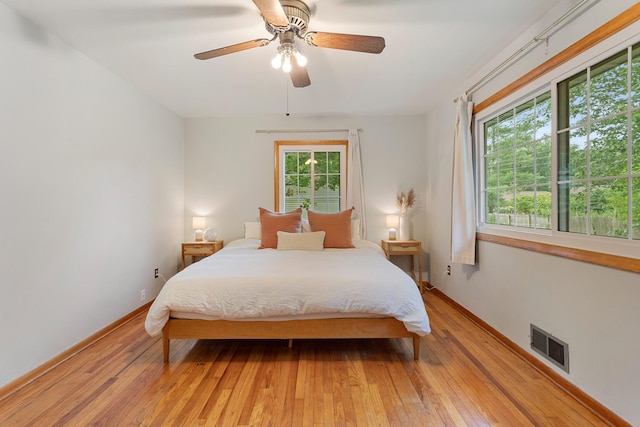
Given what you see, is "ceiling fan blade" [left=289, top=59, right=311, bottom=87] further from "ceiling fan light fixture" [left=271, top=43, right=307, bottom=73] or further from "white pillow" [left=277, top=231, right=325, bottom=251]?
"white pillow" [left=277, top=231, right=325, bottom=251]

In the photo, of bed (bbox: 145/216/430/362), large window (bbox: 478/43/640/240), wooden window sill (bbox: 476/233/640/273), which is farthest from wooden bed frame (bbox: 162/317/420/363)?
large window (bbox: 478/43/640/240)

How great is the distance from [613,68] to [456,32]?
97 cm

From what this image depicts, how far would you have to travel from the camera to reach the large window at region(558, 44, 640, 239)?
1508 millimetres

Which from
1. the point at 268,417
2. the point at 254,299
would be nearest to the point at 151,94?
the point at 254,299

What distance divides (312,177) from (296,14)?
263 centimetres

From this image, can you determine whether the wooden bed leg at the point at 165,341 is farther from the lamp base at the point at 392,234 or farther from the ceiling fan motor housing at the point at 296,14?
the lamp base at the point at 392,234

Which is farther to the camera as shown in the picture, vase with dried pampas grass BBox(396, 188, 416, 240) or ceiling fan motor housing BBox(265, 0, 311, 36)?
vase with dried pampas grass BBox(396, 188, 416, 240)

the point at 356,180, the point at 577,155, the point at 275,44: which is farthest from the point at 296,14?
the point at 356,180

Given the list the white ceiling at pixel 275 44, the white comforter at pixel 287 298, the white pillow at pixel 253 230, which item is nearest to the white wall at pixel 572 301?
the white ceiling at pixel 275 44

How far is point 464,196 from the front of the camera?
2.82m

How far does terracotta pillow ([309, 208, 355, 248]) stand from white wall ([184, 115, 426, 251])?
812mm

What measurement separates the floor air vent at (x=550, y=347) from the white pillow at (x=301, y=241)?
194cm

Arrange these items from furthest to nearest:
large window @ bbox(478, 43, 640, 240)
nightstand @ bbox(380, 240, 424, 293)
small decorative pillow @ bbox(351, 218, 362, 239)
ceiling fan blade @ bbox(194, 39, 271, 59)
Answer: small decorative pillow @ bbox(351, 218, 362, 239) → nightstand @ bbox(380, 240, 424, 293) → ceiling fan blade @ bbox(194, 39, 271, 59) → large window @ bbox(478, 43, 640, 240)

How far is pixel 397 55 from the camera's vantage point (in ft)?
8.17
